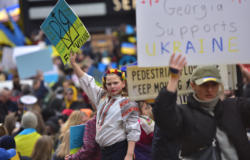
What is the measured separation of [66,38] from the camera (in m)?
4.61

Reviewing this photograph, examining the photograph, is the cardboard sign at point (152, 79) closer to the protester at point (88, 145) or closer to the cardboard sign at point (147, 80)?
the cardboard sign at point (147, 80)

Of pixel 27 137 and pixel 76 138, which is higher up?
pixel 76 138

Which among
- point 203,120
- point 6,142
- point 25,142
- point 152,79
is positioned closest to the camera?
point 203,120

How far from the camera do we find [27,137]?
607 centimetres

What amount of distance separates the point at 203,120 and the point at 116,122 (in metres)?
1.32

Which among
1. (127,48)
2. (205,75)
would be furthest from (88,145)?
(127,48)

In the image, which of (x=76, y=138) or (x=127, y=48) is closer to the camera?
(x=76, y=138)

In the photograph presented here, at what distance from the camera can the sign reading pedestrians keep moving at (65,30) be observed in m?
4.46

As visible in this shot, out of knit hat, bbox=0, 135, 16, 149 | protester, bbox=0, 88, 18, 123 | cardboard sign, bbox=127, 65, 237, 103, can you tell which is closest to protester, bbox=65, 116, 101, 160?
cardboard sign, bbox=127, 65, 237, 103

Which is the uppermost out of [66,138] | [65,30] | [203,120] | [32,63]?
[65,30]

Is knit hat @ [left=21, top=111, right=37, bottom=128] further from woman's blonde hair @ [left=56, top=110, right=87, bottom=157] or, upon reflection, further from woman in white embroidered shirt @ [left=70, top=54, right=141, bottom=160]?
woman in white embroidered shirt @ [left=70, top=54, right=141, bottom=160]

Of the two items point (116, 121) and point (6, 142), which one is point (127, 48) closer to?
point (116, 121)

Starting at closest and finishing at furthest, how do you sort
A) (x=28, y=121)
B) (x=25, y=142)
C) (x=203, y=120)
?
(x=203, y=120), (x=25, y=142), (x=28, y=121)

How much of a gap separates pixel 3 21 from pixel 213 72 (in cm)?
1245
